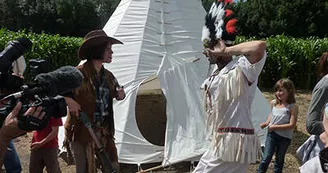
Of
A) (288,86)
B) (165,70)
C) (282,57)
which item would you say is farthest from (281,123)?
(282,57)

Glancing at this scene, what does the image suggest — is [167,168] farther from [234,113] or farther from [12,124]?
[12,124]

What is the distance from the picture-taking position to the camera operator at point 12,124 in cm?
207

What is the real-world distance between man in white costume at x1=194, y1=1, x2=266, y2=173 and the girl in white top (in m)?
2.04

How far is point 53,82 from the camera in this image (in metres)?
2.12

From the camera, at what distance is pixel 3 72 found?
226cm

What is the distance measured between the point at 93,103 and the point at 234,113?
1358 millimetres

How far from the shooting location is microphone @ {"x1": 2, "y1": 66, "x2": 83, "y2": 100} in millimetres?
2109

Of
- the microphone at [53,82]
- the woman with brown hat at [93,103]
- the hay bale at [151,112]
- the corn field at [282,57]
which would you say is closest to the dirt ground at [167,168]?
the hay bale at [151,112]

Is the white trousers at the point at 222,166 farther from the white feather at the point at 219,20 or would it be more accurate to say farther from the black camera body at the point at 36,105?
the black camera body at the point at 36,105

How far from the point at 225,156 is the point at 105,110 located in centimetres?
131

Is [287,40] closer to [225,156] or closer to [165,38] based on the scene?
[165,38]

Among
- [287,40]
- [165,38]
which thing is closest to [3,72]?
[165,38]

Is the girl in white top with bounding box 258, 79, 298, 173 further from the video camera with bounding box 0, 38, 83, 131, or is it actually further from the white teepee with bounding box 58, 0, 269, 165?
the video camera with bounding box 0, 38, 83, 131

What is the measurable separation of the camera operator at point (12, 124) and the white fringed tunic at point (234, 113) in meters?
1.47
